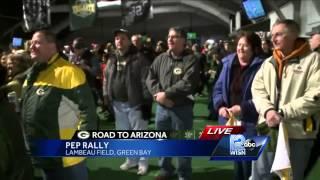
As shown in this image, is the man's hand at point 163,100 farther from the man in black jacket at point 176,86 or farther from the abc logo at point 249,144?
the abc logo at point 249,144

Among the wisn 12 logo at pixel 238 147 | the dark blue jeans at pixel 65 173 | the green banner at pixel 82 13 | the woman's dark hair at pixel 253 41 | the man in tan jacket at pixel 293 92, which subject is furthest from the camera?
the green banner at pixel 82 13

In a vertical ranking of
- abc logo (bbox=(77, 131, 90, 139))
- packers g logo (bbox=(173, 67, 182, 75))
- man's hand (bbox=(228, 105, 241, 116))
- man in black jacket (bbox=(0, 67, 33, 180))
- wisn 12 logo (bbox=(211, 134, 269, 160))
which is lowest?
wisn 12 logo (bbox=(211, 134, 269, 160))

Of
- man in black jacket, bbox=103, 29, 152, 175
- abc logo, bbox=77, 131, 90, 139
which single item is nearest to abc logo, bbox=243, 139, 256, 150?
abc logo, bbox=77, 131, 90, 139

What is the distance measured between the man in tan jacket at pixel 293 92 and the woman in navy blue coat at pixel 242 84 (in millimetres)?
700

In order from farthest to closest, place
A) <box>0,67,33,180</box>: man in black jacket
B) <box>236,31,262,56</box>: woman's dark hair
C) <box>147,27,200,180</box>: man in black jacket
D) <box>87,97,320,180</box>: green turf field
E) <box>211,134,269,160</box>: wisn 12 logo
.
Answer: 1. <box>87,97,320,180</box>: green turf field
2. <box>147,27,200,180</box>: man in black jacket
3. <box>236,31,262,56</box>: woman's dark hair
4. <box>211,134,269,160</box>: wisn 12 logo
5. <box>0,67,33,180</box>: man in black jacket

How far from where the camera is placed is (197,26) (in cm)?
4225

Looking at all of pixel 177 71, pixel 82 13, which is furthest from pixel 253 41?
pixel 82 13

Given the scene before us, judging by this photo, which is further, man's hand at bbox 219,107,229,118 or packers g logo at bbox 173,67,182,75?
packers g logo at bbox 173,67,182,75

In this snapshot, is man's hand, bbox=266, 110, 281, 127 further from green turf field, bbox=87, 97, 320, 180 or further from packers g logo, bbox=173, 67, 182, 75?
green turf field, bbox=87, 97, 320, 180

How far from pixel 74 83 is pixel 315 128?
5.83 ft

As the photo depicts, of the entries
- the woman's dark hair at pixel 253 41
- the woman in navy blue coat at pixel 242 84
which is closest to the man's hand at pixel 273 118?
the woman in navy blue coat at pixel 242 84

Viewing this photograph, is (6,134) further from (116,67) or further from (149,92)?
(116,67)

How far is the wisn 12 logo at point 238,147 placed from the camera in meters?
3.93

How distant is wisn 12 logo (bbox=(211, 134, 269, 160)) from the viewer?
12.9ft
